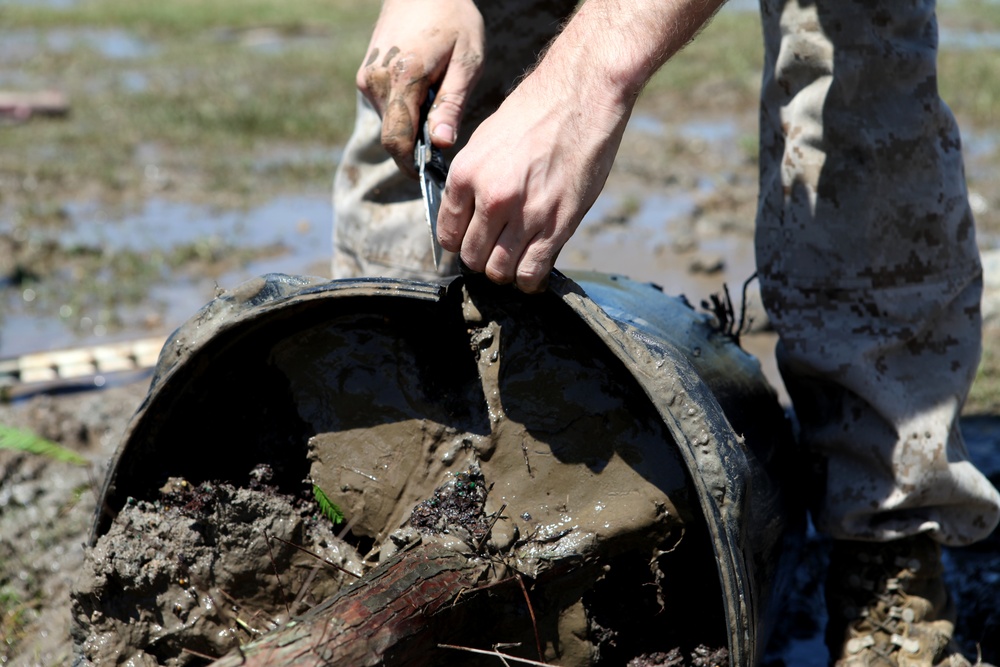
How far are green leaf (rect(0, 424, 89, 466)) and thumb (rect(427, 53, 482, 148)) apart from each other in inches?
63.6

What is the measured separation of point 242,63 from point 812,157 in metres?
9.46

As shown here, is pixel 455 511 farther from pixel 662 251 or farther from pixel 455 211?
pixel 662 251

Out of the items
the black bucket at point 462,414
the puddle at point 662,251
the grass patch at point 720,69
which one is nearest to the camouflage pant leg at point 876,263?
the black bucket at point 462,414

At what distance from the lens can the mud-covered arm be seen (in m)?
1.46

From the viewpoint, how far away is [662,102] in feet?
24.9

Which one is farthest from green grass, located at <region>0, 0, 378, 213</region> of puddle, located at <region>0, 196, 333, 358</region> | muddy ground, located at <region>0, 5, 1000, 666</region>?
puddle, located at <region>0, 196, 333, 358</region>

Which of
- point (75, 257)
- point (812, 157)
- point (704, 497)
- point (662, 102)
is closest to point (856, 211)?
point (812, 157)

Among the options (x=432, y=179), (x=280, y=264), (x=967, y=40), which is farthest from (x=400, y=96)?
(x=967, y=40)

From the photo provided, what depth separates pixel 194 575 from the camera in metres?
1.64

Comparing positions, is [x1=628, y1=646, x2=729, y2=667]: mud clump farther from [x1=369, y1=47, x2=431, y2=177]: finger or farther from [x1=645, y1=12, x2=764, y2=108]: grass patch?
[x1=645, y1=12, x2=764, y2=108]: grass patch

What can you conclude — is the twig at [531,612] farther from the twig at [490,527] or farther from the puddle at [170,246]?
the puddle at [170,246]

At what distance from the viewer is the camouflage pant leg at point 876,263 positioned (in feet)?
6.20

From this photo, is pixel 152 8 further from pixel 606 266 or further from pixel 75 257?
pixel 606 266

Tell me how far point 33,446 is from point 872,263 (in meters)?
2.31
